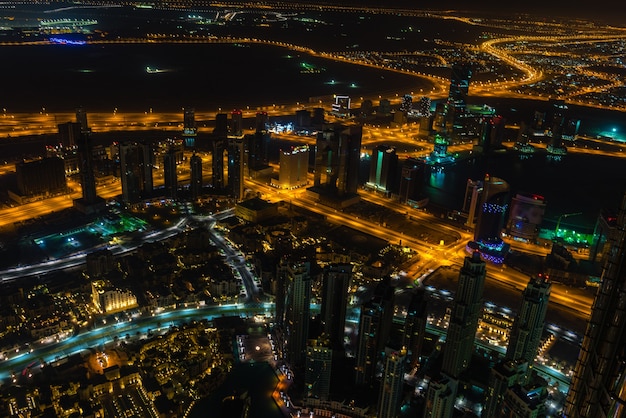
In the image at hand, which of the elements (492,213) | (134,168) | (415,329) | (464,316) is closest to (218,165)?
(134,168)

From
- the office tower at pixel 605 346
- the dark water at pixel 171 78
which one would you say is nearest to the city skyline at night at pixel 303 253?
the office tower at pixel 605 346

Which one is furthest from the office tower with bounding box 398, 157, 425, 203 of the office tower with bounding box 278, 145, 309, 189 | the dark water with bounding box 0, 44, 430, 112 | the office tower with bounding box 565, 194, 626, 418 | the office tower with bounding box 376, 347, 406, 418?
the dark water with bounding box 0, 44, 430, 112

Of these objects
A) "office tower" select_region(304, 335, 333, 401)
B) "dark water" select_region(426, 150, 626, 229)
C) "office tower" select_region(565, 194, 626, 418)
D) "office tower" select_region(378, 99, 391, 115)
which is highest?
"office tower" select_region(565, 194, 626, 418)

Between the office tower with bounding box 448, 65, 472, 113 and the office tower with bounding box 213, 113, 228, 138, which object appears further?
the office tower with bounding box 448, 65, 472, 113

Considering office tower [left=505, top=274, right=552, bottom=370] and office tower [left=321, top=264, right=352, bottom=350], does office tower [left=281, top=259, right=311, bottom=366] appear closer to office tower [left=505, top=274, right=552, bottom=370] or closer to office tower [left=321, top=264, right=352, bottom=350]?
office tower [left=321, top=264, right=352, bottom=350]

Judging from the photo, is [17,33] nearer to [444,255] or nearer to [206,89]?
[206,89]

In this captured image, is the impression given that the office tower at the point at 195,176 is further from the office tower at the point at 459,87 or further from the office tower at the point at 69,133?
the office tower at the point at 459,87

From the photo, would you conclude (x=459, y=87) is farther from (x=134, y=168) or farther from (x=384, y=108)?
(x=134, y=168)
